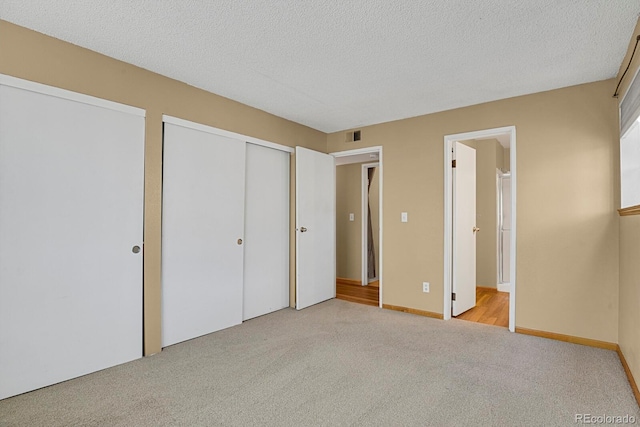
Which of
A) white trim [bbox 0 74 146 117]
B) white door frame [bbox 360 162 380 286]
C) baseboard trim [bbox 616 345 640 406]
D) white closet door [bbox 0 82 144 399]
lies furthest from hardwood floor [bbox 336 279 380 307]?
white trim [bbox 0 74 146 117]

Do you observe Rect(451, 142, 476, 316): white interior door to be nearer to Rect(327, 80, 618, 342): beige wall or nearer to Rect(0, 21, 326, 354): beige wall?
Rect(327, 80, 618, 342): beige wall

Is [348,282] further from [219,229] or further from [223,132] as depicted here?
[223,132]

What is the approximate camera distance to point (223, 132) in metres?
3.32

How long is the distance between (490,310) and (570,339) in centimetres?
110

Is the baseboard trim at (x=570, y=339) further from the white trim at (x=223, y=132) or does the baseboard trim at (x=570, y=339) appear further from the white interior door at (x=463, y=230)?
the white trim at (x=223, y=132)

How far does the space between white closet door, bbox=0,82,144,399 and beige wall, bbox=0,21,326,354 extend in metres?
0.08

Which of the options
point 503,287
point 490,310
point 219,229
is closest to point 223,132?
point 219,229

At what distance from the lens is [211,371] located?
242 cm

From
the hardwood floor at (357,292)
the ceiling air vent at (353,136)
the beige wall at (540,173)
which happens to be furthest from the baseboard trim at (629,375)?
the ceiling air vent at (353,136)

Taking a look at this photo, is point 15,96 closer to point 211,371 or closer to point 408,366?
point 211,371

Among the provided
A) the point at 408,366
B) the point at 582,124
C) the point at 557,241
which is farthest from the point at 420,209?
the point at 408,366

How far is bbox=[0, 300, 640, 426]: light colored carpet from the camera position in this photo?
1871 mm

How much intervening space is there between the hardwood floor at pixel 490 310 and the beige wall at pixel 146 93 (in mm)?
3215

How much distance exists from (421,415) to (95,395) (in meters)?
2.02
